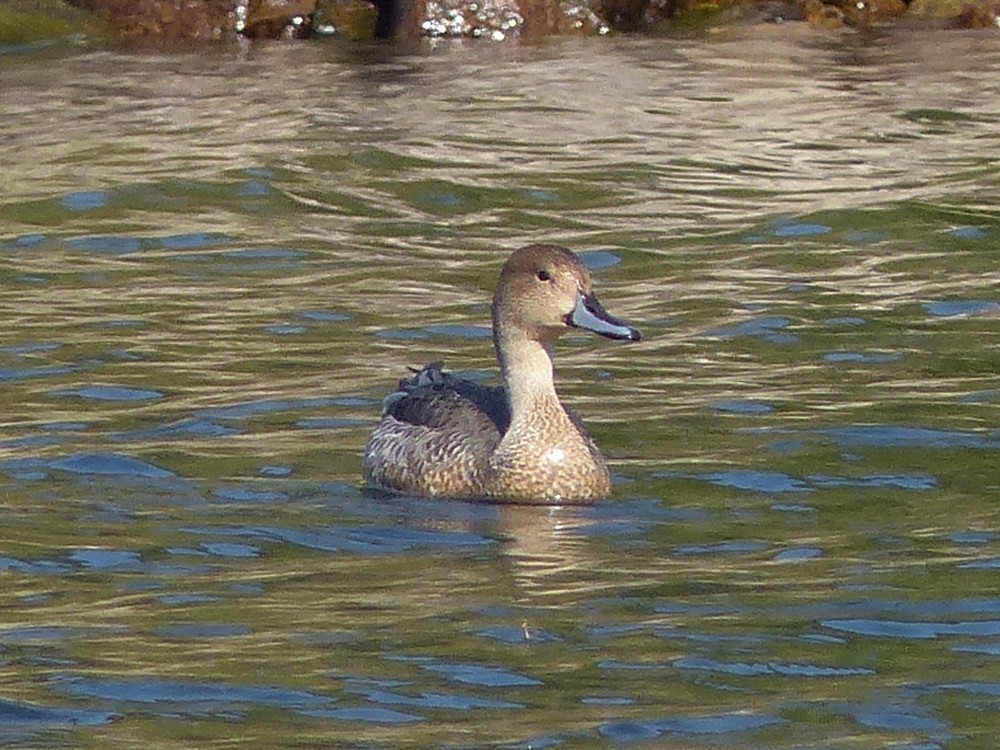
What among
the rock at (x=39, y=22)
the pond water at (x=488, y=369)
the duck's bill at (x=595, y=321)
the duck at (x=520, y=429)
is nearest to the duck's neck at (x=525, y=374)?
the duck at (x=520, y=429)

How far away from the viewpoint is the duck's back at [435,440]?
921 centimetres

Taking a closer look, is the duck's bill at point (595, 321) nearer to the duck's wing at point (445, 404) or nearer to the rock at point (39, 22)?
the duck's wing at point (445, 404)

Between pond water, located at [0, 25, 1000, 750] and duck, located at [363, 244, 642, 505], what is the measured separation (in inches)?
6.1

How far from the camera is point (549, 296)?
9.25 meters

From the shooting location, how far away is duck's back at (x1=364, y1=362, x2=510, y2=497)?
9211mm

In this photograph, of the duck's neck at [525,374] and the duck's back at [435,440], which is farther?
the duck's neck at [525,374]

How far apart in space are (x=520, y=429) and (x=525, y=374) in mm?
248

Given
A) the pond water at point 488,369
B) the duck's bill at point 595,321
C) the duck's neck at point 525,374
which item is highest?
the duck's bill at point 595,321

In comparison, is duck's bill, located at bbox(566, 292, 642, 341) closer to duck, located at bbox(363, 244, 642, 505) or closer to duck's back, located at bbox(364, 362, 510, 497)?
duck, located at bbox(363, 244, 642, 505)

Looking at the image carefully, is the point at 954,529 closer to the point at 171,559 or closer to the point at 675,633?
the point at 675,633

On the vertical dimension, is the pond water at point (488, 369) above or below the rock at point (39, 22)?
below

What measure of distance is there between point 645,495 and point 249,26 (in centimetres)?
1683

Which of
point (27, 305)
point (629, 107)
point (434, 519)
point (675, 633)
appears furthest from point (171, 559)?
point (629, 107)

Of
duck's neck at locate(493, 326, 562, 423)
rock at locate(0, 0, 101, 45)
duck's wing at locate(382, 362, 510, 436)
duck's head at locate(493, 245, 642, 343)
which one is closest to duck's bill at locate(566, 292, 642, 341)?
duck's head at locate(493, 245, 642, 343)
